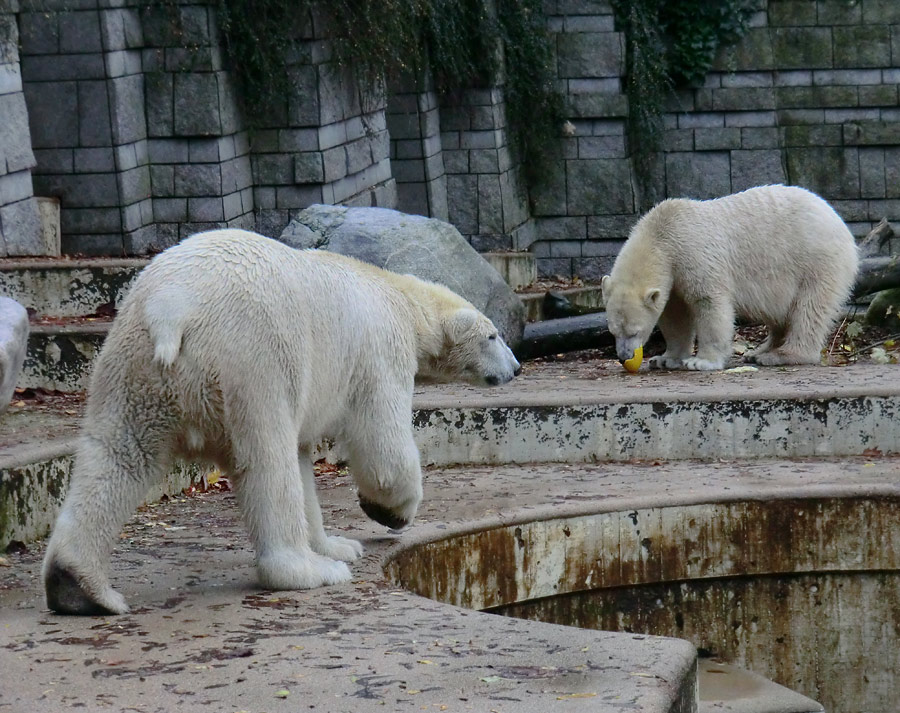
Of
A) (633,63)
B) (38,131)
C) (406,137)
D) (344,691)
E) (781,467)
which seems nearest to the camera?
(344,691)

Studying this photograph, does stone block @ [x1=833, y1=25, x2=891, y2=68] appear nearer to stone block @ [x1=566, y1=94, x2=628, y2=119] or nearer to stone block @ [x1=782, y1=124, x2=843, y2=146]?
stone block @ [x1=782, y1=124, x2=843, y2=146]

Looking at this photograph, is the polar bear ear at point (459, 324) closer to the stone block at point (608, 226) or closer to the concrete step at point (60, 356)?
the concrete step at point (60, 356)

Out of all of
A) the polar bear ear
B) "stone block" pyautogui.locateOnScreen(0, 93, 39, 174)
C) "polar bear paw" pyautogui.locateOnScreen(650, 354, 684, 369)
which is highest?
"stone block" pyautogui.locateOnScreen(0, 93, 39, 174)

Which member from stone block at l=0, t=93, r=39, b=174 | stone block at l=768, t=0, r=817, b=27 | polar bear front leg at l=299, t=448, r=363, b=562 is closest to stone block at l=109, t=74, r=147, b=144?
stone block at l=0, t=93, r=39, b=174

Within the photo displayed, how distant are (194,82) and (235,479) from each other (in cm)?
508

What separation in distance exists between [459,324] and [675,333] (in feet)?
11.5

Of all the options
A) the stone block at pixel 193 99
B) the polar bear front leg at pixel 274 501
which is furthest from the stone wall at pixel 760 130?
the polar bear front leg at pixel 274 501

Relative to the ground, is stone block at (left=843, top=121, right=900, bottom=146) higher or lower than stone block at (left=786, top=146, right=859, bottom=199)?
higher

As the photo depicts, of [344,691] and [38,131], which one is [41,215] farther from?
[344,691]

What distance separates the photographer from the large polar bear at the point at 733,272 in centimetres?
718

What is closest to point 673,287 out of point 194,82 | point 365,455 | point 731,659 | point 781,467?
point 781,467

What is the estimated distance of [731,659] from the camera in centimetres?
532

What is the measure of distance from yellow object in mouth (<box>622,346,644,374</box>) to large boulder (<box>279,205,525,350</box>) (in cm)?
99

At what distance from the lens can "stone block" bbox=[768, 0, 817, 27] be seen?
1238 centimetres
